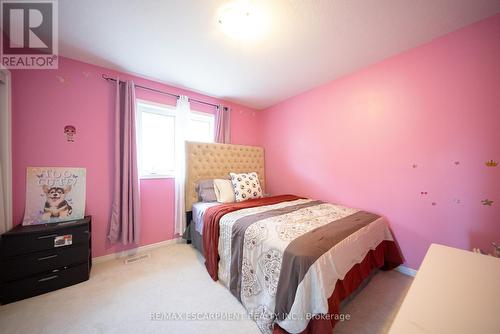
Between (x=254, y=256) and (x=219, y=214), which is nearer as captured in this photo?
(x=254, y=256)

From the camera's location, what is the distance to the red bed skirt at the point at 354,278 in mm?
1081

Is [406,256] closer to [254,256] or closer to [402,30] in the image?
[254,256]

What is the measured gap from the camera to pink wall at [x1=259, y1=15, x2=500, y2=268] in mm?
1514

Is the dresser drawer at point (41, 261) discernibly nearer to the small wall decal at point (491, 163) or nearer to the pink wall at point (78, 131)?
the pink wall at point (78, 131)

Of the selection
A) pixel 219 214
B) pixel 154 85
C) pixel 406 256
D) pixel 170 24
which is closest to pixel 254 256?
pixel 219 214

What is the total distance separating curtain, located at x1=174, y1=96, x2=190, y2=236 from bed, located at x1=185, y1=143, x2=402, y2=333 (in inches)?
14.5

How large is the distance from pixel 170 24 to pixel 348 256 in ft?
7.87

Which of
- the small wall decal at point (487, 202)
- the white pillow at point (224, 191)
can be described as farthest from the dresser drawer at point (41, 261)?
the small wall decal at point (487, 202)

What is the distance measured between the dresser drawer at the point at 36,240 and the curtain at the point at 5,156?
23 centimetres

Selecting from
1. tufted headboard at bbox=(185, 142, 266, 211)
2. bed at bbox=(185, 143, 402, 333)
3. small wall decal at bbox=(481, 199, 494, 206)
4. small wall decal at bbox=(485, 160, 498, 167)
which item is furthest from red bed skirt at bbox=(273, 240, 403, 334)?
tufted headboard at bbox=(185, 142, 266, 211)

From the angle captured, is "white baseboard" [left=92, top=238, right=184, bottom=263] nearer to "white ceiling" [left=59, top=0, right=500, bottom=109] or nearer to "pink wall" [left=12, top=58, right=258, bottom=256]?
"pink wall" [left=12, top=58, right=258, bottom=256]

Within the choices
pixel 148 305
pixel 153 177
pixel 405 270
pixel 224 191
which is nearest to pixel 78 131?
pixel 153 177

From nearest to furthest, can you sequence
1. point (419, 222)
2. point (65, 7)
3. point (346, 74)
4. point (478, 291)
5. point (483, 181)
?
point (478, 291), point (65, 7), point (483, 181), point (419, 222), point (346, 74)

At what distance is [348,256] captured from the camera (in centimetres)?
139
